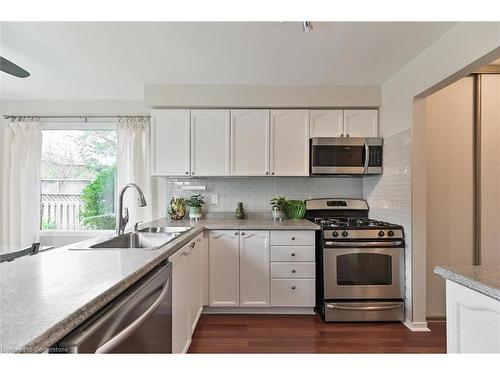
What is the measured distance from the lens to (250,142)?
2889 mm

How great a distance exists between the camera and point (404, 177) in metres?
2.44

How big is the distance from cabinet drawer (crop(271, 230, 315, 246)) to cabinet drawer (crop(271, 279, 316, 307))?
358mm

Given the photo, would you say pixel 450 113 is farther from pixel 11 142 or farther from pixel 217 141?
pixel 11 142

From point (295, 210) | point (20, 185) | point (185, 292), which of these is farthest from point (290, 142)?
point (20, 185)

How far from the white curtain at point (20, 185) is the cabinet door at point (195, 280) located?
2.29 metres

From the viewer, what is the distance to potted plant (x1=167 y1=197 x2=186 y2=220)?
120 inches

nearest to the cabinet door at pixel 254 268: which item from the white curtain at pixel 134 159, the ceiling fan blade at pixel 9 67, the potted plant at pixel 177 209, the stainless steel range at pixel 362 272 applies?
the stainless steel range at pixel 362 272

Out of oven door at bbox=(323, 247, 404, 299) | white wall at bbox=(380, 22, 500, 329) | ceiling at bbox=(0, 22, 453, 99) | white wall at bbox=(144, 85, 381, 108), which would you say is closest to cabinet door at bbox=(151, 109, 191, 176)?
white wall at bbox=(144, 85, 381, 108)

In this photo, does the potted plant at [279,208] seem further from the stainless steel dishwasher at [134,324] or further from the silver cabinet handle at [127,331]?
the silver cabinet handle at [127,331]

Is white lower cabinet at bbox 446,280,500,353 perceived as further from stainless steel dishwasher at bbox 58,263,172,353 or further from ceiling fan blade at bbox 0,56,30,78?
ceiling fan blade at bbox 0,56,30,78

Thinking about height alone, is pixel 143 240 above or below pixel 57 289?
below

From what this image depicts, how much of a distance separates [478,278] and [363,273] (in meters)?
1.75

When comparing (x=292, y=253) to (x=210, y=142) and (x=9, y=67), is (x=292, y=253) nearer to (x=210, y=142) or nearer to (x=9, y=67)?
(x=210, y=142)

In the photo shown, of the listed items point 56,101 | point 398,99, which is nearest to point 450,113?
point 398,99
